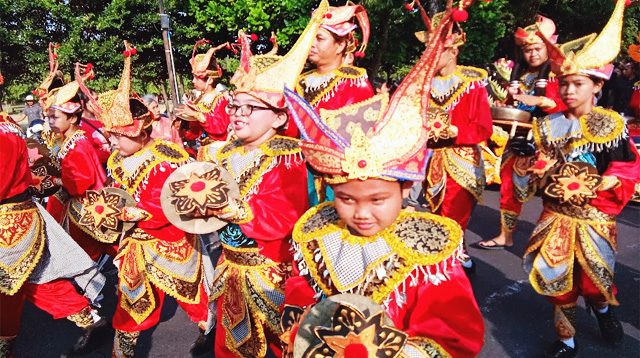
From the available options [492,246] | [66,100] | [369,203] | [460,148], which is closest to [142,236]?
[66,100]

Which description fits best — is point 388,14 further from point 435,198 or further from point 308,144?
point 308,144

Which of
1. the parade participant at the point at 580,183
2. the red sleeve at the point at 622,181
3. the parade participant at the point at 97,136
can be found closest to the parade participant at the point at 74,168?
the parade participant at the point at 97,136

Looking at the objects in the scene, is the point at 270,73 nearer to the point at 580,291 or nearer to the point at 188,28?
the point at 580,291

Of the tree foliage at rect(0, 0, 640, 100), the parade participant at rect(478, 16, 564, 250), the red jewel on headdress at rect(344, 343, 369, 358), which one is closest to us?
the red jewel on headdress at rect(344, 343, 369, 358)

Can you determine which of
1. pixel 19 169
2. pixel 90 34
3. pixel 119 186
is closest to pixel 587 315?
pixel 119 186

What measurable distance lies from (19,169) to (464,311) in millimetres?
3463

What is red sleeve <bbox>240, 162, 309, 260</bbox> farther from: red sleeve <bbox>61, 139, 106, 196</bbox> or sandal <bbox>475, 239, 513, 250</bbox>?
sandal <bbox>475, 239, 513, 250</bbox>

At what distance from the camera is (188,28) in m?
15.9

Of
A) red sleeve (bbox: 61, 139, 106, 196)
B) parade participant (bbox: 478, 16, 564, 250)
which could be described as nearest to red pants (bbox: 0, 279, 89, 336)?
red sleeve (bbox: 61, 139, 106, 196)

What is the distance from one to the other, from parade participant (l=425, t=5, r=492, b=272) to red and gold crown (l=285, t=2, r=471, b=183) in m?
2.65

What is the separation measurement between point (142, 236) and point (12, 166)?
3.62 feet

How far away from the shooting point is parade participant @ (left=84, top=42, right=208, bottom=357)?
11.0 feet

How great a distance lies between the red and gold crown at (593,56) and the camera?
314cm

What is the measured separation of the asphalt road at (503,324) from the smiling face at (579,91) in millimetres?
1957
